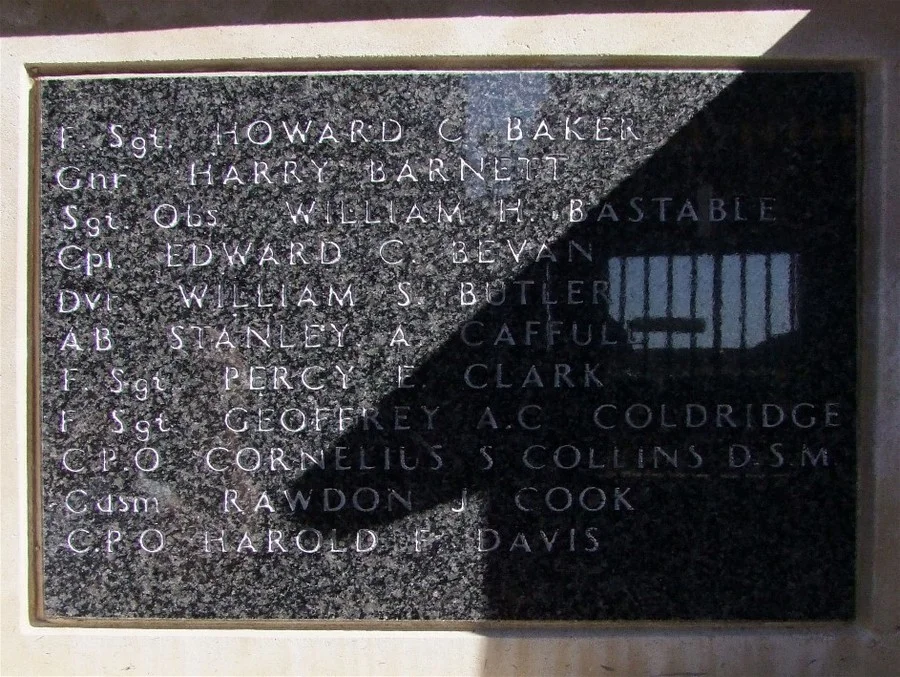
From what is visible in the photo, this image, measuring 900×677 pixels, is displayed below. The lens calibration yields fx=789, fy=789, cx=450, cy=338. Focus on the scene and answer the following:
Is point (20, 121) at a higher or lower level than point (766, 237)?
higher

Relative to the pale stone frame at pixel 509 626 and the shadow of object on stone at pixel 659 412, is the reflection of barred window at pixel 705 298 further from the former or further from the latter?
the pale stone frame at pixel 509 626

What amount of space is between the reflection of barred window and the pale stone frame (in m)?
0.34

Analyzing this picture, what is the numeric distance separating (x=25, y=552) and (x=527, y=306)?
2.20 m

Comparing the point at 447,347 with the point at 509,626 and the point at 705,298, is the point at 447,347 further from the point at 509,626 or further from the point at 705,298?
the point at 509,626

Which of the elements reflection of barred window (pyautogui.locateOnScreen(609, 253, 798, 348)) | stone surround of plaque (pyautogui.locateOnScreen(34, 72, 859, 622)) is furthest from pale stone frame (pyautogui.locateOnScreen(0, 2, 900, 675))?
reflection of barred window (pyautogui.locateOnScreen(609, 253, 798, 348))

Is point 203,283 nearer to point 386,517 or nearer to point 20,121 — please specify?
point 20,121

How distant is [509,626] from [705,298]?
1.49 meters

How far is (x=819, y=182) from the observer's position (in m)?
3.04

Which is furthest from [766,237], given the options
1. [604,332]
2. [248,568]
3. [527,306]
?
[248,568]

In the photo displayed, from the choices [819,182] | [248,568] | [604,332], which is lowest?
[248,568]

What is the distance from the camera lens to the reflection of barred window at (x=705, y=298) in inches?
120

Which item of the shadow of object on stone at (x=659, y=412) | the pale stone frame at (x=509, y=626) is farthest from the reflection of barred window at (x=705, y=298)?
the pale stone frame at (x=509, y=626)

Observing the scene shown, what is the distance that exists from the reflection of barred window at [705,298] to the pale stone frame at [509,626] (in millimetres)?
335

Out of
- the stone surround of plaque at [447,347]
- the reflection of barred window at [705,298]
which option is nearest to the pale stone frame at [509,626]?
the stone surround of plaque at [447,347]
